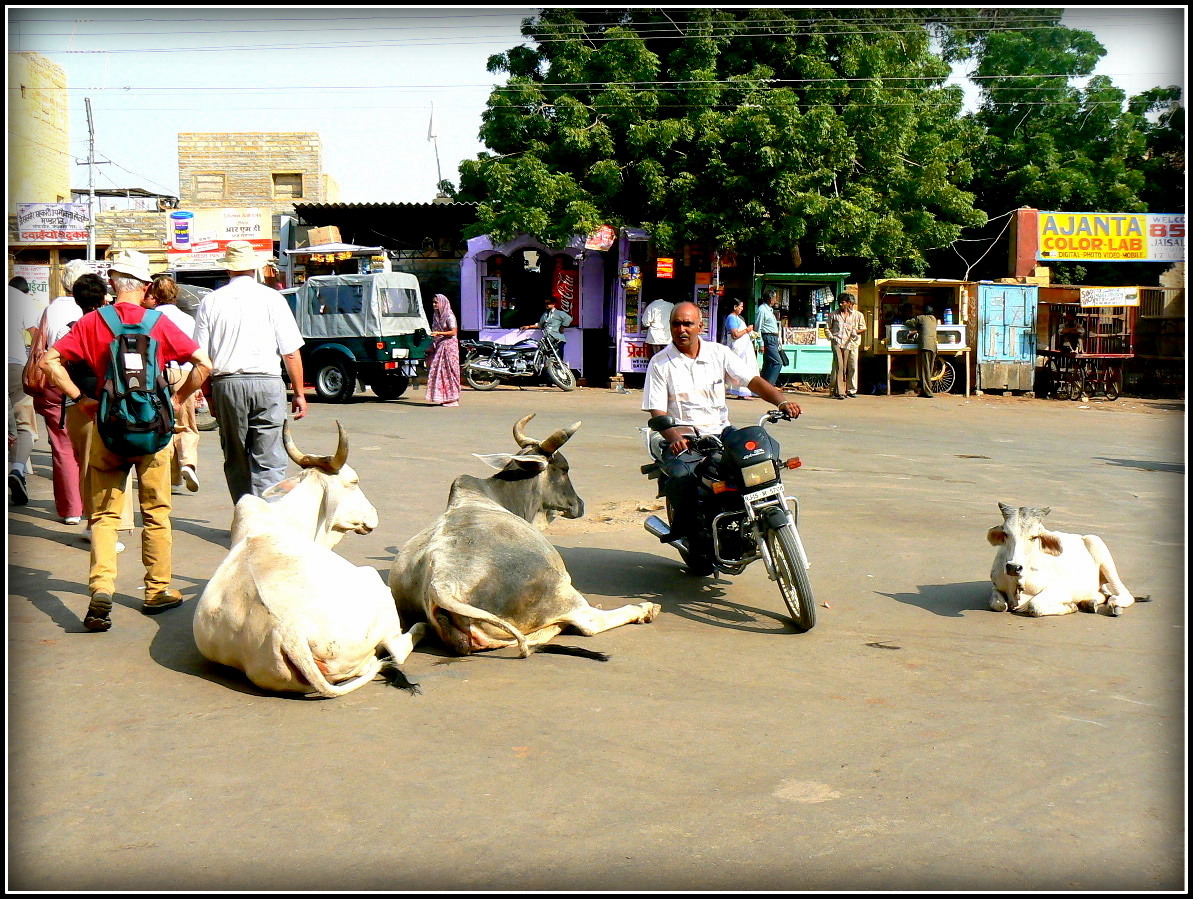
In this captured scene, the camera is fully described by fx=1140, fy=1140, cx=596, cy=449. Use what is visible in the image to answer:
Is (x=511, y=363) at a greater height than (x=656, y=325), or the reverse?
(x=656, y=325)

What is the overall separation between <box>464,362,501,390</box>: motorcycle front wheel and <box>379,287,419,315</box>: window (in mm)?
1918

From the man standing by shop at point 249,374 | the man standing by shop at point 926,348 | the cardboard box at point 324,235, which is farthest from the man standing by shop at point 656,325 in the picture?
the man standing by shop at point 249,374

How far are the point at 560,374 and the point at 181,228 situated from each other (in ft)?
48.6

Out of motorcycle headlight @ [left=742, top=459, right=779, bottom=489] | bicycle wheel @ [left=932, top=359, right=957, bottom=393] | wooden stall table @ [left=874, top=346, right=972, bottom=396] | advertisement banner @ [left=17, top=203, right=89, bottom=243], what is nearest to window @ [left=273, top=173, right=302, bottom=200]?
advertisement banner @ [left=17, top=203, right=89, bottom=243]

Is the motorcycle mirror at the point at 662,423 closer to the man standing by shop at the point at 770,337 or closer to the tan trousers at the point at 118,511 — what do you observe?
the tan trousers at the point at 118,511

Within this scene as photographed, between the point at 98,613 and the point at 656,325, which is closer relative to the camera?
the point at 98,613

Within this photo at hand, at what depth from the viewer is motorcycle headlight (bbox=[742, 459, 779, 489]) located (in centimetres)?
600

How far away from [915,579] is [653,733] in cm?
332

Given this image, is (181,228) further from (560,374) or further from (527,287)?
(560,374)

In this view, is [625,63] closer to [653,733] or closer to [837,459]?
[837,459]

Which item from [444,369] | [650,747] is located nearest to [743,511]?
[650,747]

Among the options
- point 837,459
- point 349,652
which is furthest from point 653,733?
point 837,459

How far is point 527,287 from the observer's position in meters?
25.5

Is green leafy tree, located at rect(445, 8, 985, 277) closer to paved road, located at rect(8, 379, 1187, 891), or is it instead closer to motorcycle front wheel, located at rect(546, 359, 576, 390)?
motorcycle front wheel, located at rect(546, 359, 576, 390)
